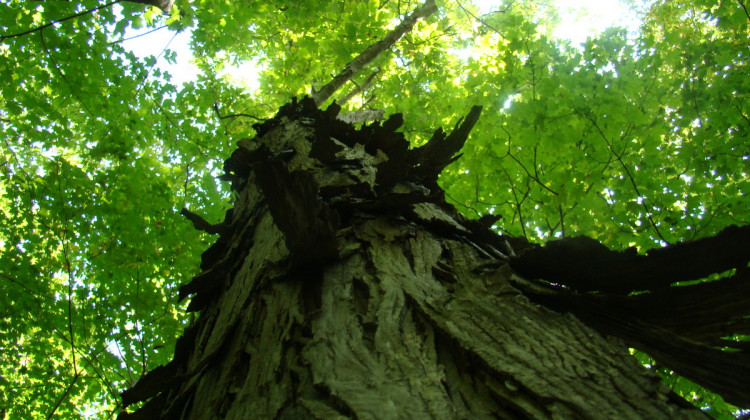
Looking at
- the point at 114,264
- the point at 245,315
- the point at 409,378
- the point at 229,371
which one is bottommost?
the point at 409,378

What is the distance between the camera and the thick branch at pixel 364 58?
15.8 ft

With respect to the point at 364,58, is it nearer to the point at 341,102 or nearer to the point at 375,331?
the point at 341,102

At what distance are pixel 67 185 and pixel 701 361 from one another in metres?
6.36

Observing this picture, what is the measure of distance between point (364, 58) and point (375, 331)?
15.6ft

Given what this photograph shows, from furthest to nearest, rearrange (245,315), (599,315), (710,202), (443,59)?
(443,59) < (710,202) < (245,315) < (599,315)

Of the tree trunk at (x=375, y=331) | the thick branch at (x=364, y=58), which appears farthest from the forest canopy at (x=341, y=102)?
the tree trunk at (x=375, y=331)

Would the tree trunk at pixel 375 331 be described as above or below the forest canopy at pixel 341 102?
below

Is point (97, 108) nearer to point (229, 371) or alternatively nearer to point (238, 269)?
point (238, 269)

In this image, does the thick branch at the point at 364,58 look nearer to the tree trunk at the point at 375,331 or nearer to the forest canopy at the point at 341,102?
the forest canopy at the point at 341,102

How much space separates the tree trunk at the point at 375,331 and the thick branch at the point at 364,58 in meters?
2.82

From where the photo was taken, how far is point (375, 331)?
1.07 meters

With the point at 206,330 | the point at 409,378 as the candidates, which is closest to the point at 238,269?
the point at 206,330

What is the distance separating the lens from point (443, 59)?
8.27 meters

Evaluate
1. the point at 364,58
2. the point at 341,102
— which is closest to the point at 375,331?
the point at 364,58
